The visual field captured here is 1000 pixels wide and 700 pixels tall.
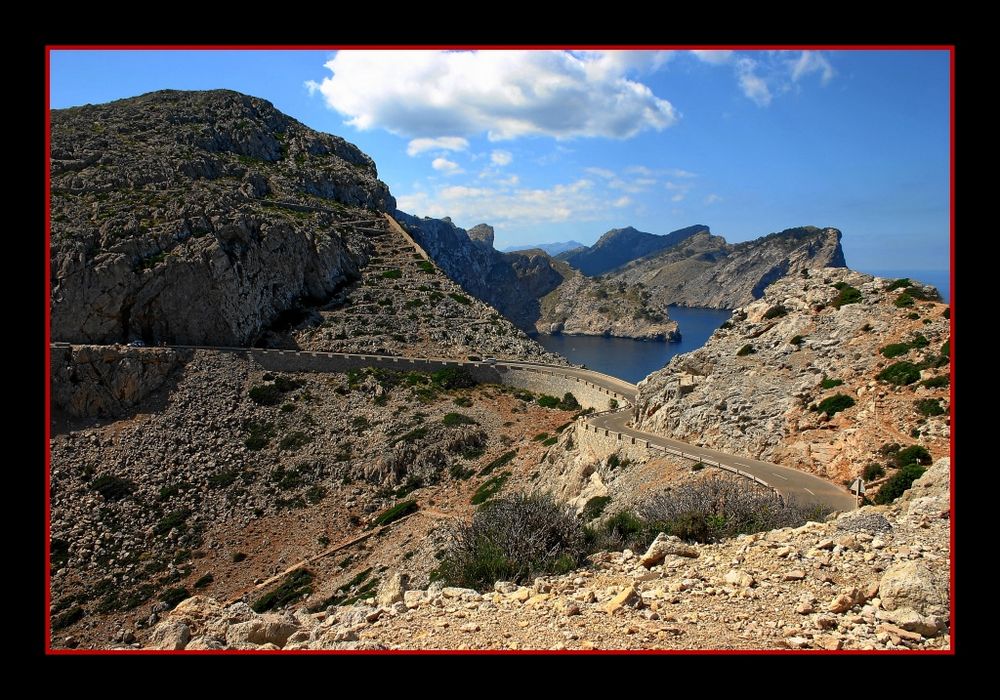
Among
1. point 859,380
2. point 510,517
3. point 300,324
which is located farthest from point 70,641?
point 300,324

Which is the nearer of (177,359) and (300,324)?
(177,359)

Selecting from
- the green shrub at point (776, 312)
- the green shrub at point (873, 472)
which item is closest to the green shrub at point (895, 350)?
the green shrub at point (873, 472)

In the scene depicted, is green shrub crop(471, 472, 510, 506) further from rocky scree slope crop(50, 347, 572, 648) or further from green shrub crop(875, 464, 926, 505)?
green shrub crop(875, 464, 926, 505)

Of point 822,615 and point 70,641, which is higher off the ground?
point 822,615

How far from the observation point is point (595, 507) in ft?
70.2

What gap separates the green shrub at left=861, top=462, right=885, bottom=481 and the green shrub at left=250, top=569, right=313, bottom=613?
2378cm

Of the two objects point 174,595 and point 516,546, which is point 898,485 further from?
point 174,595

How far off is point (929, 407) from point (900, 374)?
8.37 ft

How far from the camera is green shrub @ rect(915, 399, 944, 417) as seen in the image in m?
16.9

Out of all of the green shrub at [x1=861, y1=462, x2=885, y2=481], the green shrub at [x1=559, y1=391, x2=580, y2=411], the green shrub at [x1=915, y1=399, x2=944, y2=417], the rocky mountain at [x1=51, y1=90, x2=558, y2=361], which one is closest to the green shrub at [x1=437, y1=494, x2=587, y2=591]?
the green shrub at [x1=861, y1=462, x2=885, y2=481]

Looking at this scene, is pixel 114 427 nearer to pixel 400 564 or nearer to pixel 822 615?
pixel 400 564

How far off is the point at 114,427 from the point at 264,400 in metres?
11.0

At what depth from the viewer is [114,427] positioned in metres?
44.0

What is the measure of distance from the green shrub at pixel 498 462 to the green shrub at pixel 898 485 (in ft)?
80.4
